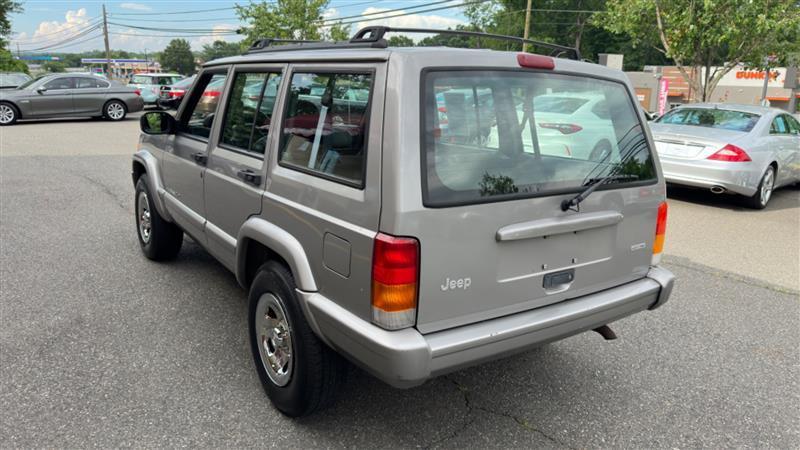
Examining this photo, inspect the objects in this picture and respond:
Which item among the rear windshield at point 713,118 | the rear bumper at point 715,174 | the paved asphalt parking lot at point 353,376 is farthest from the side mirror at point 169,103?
the rear bumper at point 715,174

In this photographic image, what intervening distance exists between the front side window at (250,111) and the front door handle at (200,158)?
0.23m

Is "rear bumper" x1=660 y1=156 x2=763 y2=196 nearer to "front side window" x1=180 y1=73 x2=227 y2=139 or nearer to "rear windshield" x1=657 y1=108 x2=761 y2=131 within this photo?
"rear windshield" x1=657 y1=108 x2=761 y2=131

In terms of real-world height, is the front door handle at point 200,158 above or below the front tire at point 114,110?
above

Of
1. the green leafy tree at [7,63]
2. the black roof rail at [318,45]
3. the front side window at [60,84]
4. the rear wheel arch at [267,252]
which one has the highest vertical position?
the green leafy tree at [7,63]

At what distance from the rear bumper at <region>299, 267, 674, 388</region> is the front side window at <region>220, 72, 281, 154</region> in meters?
1.08

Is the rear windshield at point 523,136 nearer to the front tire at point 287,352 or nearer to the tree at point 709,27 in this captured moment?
the front tire at point 287,352

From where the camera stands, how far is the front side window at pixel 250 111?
325 cm

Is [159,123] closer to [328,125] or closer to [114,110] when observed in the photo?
[328,125]

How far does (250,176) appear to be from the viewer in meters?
3.20

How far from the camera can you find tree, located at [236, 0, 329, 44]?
116 feet

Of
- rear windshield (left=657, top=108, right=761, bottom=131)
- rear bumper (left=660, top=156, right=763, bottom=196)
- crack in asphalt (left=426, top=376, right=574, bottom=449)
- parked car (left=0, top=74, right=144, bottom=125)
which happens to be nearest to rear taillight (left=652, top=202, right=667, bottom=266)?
crack in asphalt (left=426, top=376, right=574, bottom=449)

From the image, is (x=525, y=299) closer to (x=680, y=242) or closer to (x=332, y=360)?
(x=332, y=360)

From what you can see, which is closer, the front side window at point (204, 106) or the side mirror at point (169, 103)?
the front side window at point (204, 106)

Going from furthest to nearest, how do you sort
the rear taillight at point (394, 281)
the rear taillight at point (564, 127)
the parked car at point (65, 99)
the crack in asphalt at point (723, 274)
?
the parked car at point (65, 99)
the crack in asphalt at point (723, 274)
the rear taillight at point (564, 127)
the rear taillight at point (394, 281)
